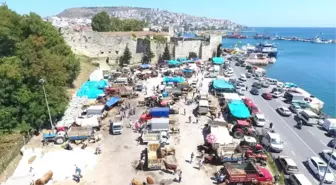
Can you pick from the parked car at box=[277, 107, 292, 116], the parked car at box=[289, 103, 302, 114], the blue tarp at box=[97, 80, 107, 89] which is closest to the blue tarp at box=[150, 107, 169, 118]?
the blue tarp at box=[97, 80, 107, 89]

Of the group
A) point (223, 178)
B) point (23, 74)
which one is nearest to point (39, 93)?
point (23, 74)

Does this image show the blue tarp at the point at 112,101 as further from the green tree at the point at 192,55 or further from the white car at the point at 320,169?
the green tree at the point at 192,55

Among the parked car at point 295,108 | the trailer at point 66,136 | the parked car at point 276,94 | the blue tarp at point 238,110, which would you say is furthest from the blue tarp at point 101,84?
the parked car at point 295,108

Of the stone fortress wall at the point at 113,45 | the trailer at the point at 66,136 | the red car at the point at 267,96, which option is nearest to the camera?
the trailer at the point at 66,136

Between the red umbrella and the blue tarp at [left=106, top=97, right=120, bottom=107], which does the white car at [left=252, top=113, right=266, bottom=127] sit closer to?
the red umbrella

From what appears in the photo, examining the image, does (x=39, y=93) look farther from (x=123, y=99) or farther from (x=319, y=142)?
(x=319, y=142)
